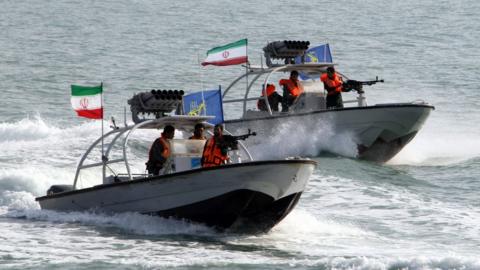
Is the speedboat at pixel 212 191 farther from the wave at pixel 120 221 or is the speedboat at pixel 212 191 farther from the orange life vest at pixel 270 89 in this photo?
the orange life vest at pixel 270 89

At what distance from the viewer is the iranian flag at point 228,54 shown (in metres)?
21.1

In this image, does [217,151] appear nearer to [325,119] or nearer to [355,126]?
[325,119]

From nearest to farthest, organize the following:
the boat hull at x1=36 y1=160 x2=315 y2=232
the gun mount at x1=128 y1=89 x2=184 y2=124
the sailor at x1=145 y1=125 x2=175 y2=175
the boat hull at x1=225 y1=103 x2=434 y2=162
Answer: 1. the boat hull at x1=36 y1=160 x2=315 y2=232
2. the sailor at x1=145 y1=125 x2=175 y2=175
3. the gun mount at x1=128 y1=89 x2=184 y2=124
4. the boat hull at x1=225 y1=103 x2=434 y2=162

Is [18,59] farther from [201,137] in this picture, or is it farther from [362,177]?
[201,137]

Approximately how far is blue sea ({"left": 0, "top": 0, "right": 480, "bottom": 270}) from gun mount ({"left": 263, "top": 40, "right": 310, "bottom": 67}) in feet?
5.90

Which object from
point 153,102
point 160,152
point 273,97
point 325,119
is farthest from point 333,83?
point 160,152

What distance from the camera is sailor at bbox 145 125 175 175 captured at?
56.1 ft

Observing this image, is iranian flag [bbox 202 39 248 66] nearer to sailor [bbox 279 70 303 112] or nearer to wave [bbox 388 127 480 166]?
sailor [bbox 279 70 303 112]

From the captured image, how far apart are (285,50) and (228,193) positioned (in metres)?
9.73

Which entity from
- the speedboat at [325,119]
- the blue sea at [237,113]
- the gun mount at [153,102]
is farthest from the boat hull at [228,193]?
the speedboat at [325,119]

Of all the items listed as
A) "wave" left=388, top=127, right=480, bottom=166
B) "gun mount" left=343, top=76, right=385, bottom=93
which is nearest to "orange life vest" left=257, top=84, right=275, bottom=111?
"gun mount" left=343, top=76, right=385, bottom=93

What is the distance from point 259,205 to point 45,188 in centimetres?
580

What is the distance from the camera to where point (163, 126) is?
1772 centimetres

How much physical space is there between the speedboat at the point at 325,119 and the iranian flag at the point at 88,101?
292 inches
